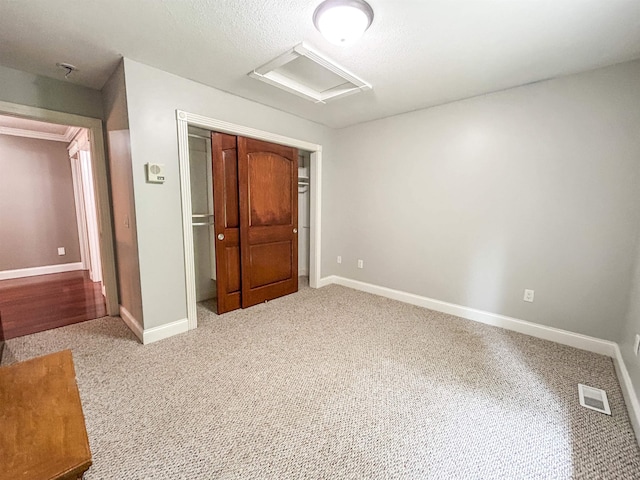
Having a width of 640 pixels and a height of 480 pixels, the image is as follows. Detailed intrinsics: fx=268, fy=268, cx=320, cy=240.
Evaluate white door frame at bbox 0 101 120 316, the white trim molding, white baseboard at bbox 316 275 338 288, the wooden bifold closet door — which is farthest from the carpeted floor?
the white trim molding

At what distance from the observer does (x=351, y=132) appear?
377 centimetres

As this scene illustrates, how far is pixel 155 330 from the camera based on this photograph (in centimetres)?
240

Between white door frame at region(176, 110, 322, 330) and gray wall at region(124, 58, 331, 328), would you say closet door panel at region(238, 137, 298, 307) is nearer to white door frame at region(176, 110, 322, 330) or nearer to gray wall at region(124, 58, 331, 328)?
white door frame at region(176, 110, 322, 330)

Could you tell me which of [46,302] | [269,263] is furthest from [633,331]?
[46,302]

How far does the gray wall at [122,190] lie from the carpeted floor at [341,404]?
1.44 ft

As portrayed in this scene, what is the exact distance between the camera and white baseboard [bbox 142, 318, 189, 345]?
7.72 ft

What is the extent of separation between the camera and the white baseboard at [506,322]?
7.44ft

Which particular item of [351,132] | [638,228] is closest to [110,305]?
[351,132]

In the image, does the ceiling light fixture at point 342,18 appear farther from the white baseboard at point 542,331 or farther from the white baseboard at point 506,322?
the white baseboard at point 506,322

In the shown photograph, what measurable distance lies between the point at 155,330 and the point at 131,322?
43 centimetres

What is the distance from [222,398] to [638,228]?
3.28m

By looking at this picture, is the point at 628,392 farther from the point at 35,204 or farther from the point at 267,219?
the point at 35,204

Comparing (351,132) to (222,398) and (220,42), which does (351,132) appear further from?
(222,398)

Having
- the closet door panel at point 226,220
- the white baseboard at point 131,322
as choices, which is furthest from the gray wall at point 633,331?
the white baseboard at point 131,322
